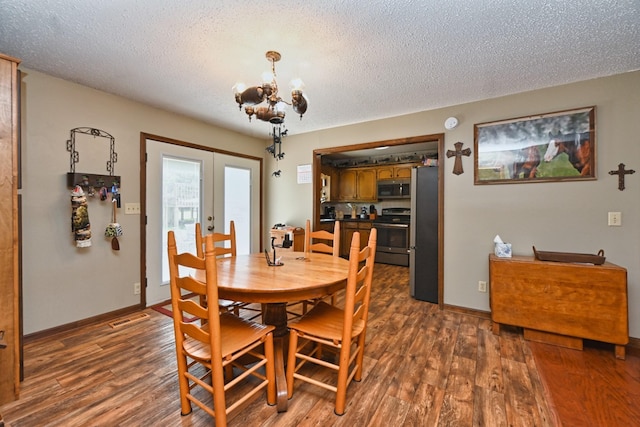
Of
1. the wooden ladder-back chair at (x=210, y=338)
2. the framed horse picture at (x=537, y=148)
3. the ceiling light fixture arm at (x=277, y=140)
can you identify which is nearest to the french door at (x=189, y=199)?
the ceiling light fixture arm at (x=277, y=140)

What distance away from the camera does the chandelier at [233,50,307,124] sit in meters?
1.80

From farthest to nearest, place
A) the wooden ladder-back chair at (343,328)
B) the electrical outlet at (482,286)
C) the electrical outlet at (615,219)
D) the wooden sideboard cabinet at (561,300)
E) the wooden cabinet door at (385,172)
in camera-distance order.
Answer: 1. the wooden cabinet door at (385,172)
2. the electrical outlet at (482,286)
3. the electrical outlet at (615,219)
4. the wooden sideboard cabinet at (561,300)
5. the wooden ladder-back chair at (343,328)

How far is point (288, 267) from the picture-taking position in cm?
204

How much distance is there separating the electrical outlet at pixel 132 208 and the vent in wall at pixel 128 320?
1128mm

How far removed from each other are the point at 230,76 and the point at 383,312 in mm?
2933

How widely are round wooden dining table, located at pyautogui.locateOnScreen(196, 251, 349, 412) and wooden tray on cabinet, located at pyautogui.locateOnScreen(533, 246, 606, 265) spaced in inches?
73.2

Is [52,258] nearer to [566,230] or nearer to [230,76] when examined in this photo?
[230,76]

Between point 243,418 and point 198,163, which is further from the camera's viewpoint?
point 198,163

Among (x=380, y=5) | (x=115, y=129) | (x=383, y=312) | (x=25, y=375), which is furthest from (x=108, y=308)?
(x=380, y=5)

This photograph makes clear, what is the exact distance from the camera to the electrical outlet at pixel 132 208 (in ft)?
9.78

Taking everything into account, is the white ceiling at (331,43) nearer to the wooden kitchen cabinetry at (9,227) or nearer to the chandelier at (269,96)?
the chandelier at (269,96)

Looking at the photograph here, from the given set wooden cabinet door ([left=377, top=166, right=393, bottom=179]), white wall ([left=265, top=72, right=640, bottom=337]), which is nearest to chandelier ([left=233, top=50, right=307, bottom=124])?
white wall ([left=265, top=72, right=640, bottom=337])

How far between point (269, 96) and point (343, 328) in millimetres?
1575

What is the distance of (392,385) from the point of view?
1.83 m
